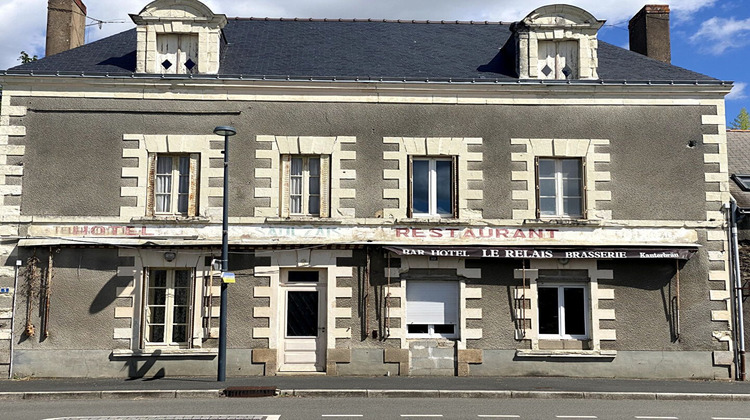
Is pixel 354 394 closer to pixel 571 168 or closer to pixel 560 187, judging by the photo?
pixel 560 187

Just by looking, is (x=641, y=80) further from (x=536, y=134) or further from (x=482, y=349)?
(x=482, y=349)

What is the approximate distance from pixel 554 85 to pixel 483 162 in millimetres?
2309

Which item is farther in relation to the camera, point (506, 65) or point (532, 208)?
point (506, 65)

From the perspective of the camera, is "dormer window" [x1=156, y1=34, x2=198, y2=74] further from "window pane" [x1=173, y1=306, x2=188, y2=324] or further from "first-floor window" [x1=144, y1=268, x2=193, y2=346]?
"window pane" [x1=173, y1=306, x2=188, y2=324]

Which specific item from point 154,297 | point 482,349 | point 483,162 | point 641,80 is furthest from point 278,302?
point 641,80

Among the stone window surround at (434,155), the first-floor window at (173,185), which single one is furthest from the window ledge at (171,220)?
the stone window surround at (434,155)

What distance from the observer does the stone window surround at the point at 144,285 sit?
1422 cm

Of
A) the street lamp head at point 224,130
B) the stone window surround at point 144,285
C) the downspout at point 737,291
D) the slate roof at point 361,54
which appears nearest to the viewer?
the street lamp head at point 224,130

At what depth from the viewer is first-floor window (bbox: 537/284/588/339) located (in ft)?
48.2

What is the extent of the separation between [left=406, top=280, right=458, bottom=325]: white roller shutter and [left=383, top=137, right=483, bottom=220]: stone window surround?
5.04 ft

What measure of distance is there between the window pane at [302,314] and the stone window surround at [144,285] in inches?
60.4

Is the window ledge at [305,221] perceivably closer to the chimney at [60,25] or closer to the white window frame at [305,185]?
the white window frame at [305,185]

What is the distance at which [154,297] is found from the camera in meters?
14.6

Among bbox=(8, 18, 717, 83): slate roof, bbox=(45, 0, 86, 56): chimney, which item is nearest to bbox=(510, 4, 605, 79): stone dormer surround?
bbox=(8, 18, 717, 83): slate roof
